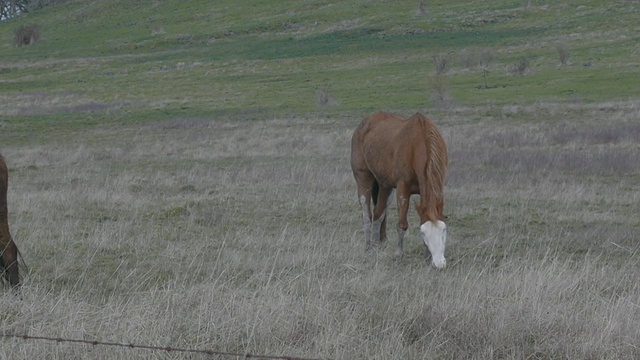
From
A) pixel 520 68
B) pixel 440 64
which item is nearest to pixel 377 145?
pixel 520 68

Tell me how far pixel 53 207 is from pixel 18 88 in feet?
154

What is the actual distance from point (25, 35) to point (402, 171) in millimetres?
86363

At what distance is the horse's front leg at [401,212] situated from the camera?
9.43 meters

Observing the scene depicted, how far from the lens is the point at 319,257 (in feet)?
29.1

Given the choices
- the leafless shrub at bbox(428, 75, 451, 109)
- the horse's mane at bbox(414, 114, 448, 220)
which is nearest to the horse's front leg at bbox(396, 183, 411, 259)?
the horse's mane at bbox(414, 114, 448, 220)

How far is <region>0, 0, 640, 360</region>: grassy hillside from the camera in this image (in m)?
5.96

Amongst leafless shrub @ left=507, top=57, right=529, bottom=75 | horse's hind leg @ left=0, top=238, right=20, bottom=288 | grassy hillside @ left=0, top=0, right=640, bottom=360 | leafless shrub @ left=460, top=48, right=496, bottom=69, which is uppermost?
horse's hind leg @ left=0, top=238, right=20, bottom=288

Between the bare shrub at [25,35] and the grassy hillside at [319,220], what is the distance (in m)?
44.2

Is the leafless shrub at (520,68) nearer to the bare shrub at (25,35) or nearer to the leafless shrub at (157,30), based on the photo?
the leafless shrub at (157,30)

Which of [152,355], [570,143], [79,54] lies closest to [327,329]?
[152,355]

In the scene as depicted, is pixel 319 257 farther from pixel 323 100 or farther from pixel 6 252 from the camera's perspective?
pixel 323 100

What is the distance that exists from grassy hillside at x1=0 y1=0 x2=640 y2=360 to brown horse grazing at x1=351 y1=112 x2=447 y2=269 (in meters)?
0.37

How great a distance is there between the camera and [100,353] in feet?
18.6

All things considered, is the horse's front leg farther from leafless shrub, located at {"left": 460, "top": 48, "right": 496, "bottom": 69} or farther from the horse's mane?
leafless shrub, located at {"left": 460, "top": 48, "right": 496, "bottom": 69}
